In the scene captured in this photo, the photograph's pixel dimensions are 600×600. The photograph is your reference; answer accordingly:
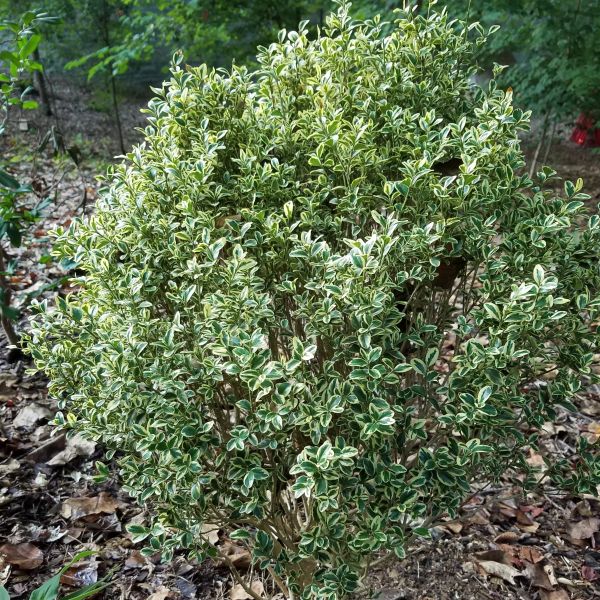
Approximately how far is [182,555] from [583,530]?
1.68m

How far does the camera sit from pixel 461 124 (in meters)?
1.82

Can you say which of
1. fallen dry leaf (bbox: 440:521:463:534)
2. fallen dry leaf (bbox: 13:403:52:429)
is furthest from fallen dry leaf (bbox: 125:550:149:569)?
fallen dry leaf (bbox: 440:521:463:534)

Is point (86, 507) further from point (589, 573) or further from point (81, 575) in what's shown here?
point (589, 573)

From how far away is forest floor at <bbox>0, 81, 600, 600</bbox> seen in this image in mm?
2248

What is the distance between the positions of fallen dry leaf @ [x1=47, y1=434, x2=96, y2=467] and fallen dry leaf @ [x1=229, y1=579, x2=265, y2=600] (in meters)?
1.02

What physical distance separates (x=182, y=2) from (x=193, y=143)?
17.9 ft

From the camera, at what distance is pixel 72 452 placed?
2809 mm

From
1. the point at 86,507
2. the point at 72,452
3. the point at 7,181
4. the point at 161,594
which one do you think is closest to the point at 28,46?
the point at 7,181

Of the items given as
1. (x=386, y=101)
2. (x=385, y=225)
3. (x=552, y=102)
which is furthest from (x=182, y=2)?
(x=385, y=225)

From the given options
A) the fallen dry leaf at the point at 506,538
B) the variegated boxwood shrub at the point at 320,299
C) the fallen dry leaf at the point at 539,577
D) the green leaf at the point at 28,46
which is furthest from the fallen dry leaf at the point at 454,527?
the green leaf at the point at 28,46

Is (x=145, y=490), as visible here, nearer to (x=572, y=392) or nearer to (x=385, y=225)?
(x=385, y=225)

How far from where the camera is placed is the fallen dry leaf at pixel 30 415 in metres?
2.93

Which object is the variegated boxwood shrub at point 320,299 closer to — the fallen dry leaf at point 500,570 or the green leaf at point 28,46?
the fallen dry leaf at point 500,570

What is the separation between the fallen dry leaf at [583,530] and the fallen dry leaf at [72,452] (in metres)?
2.18
